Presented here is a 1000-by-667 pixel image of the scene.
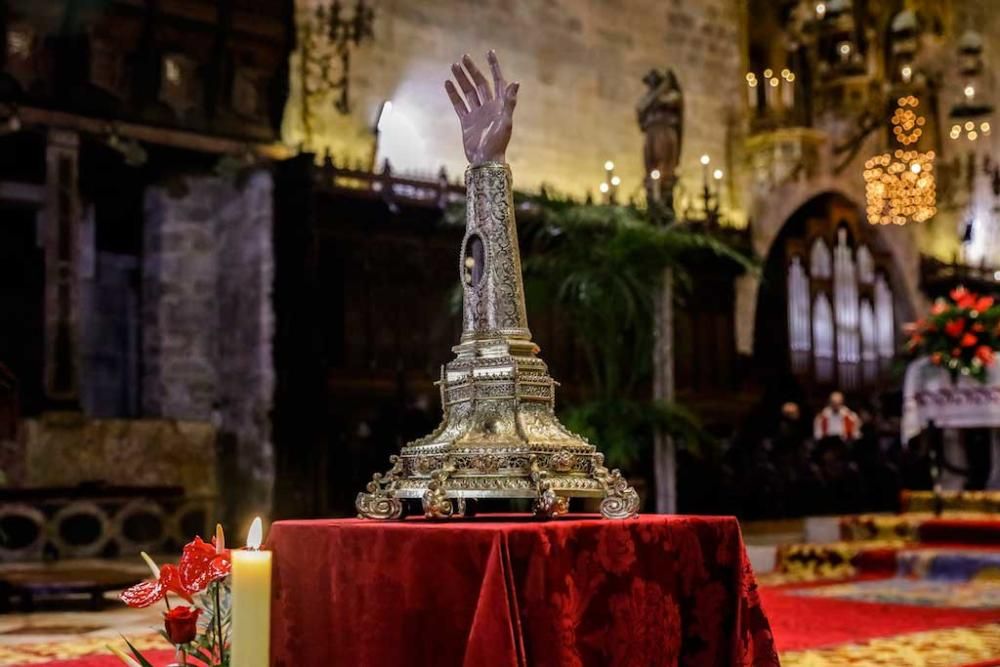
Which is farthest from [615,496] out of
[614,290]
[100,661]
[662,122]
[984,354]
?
[662,122]

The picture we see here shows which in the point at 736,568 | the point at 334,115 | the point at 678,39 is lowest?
the point at 736,568

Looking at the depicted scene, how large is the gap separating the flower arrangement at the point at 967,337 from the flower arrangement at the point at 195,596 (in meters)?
7.15

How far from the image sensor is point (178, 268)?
11875 millimetres

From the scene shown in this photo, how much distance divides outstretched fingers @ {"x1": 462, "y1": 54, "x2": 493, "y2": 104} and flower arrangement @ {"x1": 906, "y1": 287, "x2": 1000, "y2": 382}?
6.57 meters

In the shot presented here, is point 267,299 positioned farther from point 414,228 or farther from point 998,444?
point 998,444

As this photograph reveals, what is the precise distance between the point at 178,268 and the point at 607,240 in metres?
5.17

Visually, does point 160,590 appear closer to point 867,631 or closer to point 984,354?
point 867,631

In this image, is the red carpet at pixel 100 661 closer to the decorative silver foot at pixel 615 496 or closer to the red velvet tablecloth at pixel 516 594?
the red velvet tablecloth at pixel 516 594

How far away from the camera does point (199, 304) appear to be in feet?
39.1

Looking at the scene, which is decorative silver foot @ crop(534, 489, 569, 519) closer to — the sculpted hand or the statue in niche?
the sculpted hand

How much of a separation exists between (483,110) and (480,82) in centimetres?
8

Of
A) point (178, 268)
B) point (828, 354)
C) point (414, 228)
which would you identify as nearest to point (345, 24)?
point (414, 228)

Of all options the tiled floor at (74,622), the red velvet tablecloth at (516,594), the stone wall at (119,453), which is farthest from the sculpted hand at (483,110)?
the stone wall at (119,453)

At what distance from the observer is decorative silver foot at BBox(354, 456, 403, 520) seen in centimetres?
291
